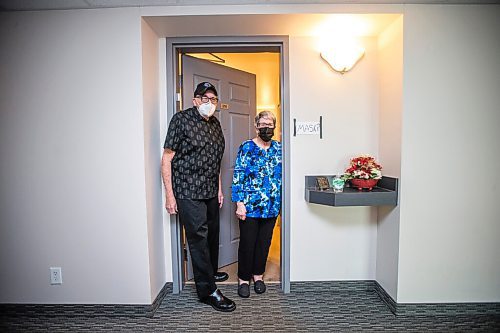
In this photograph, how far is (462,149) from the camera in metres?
1.77

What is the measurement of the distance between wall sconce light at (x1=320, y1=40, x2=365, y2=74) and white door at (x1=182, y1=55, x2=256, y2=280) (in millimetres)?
874

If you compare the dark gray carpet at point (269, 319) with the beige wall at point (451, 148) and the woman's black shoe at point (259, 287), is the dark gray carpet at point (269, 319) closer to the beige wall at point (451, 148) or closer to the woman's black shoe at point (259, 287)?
the woman's black shoe at point (259, 287)

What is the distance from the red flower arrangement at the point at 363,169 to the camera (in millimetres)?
1867

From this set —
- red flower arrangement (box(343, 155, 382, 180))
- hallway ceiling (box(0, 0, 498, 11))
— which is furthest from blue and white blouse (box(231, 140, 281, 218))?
hallway ceiling (box(0, 0, 498, 11))

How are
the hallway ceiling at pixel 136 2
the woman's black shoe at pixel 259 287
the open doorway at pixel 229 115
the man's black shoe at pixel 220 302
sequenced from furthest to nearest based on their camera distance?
the open doorway at pixel 229 115 < the woman's black shoe at pixel 259 287 < the man's black shoe at pixel 220 302 < the hallway ceiling at pixel 136 2

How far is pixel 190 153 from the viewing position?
1879 millimetres

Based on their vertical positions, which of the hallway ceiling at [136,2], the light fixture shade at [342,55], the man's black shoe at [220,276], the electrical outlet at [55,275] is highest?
the hallway ceiling at [136,2]

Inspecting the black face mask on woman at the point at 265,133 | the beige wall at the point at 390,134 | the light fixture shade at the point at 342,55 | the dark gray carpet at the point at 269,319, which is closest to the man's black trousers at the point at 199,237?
the dark gray carpet at the point at 269,319

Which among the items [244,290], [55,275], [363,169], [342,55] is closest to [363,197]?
[363,169]

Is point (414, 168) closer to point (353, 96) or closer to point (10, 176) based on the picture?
point (353, 96)

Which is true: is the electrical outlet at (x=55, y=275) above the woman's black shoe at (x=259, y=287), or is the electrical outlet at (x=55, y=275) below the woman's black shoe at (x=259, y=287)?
above

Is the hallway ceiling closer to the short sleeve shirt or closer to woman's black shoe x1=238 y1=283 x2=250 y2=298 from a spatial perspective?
the short sleeve shirt

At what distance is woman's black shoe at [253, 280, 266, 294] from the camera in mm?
2142

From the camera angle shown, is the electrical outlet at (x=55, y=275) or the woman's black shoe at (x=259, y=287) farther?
the woman's black shoe at (x=259, y=287)
